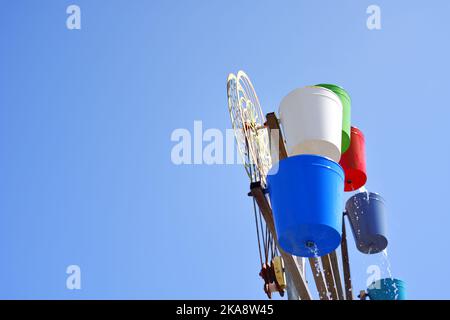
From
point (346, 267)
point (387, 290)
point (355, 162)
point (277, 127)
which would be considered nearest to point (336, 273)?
point (346, 267)

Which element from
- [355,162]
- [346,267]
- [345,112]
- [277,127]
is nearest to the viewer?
[277,127]

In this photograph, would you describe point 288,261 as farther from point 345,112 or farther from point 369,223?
point 369,223

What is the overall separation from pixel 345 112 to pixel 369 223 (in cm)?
136

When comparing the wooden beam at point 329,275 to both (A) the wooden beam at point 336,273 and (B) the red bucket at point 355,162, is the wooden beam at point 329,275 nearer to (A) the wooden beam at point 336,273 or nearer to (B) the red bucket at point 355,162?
(A) the wooden beam at point 336,273

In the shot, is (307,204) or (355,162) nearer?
(307,204)

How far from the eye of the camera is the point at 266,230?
6961 millimetres

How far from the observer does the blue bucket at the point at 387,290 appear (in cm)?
788

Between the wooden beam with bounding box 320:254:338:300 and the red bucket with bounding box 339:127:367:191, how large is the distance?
4.05ft

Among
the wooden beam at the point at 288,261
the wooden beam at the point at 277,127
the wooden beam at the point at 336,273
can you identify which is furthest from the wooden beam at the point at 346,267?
the wooden beam at the point at 288,261

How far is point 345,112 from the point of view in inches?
288

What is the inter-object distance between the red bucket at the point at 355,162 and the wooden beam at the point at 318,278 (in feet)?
4.30
